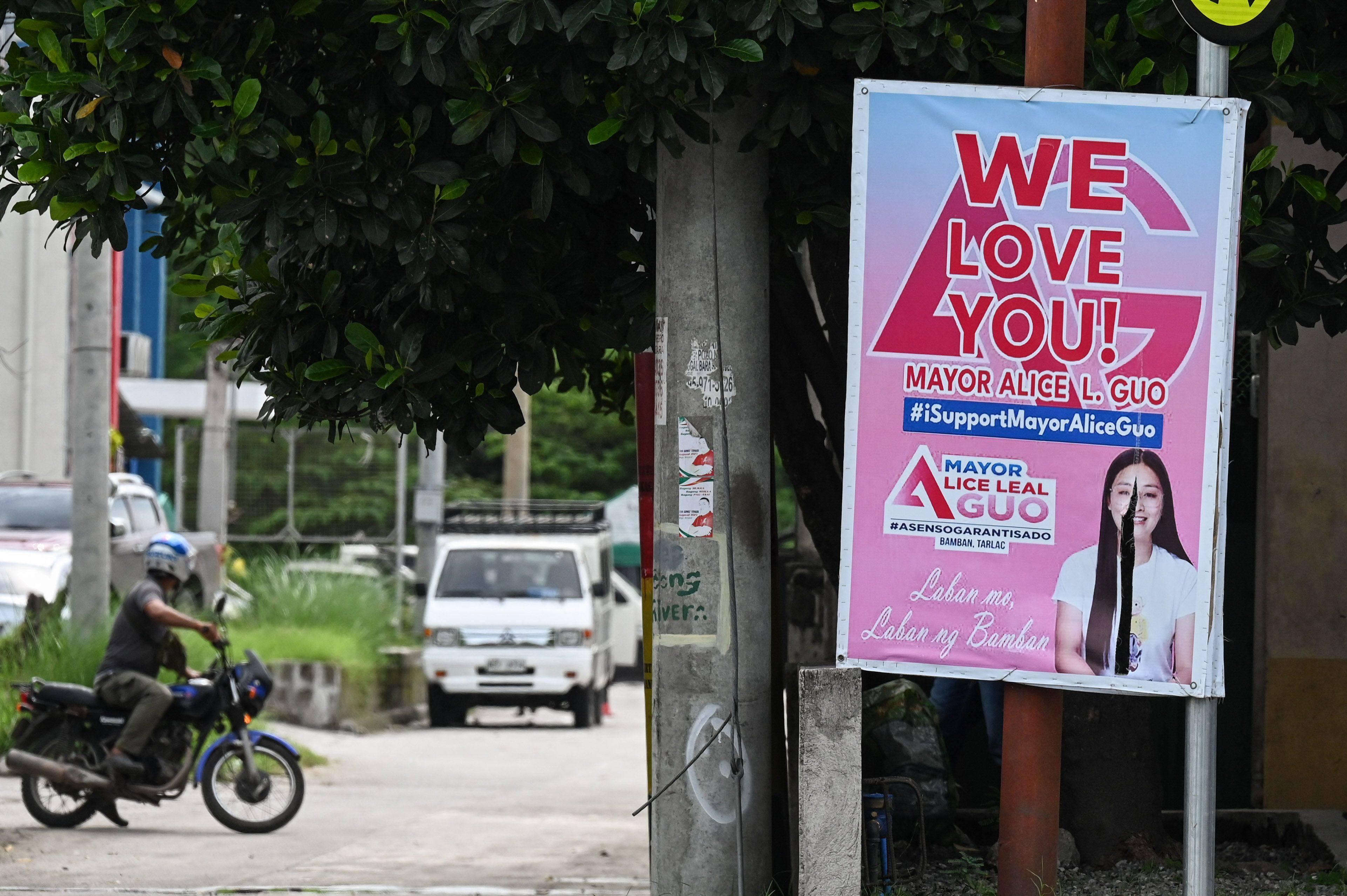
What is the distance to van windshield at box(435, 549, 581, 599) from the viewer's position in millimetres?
18969

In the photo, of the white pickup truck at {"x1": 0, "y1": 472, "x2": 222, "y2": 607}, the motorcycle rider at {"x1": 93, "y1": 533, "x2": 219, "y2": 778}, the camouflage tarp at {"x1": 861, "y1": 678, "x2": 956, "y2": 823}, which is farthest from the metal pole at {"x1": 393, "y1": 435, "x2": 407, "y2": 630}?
the camouflage tarp at {"x1": 861, "y1": 678, "x2": 956, "y2": 823}

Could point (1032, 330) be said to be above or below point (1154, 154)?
below

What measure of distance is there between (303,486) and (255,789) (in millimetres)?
29257

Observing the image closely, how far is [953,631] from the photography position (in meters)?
5.32

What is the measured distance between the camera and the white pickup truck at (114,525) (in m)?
15.6

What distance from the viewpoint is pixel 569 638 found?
18.1 m

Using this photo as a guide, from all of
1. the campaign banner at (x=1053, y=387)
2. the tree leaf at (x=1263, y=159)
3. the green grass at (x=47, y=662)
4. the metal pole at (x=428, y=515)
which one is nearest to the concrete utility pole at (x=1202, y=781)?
the campaign banner at (x=1053, y=387)

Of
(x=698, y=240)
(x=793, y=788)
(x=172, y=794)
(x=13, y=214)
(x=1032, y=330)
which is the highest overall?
(x=13, y=214)

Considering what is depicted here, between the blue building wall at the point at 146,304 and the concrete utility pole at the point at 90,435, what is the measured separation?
593 inches

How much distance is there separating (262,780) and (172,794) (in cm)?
57

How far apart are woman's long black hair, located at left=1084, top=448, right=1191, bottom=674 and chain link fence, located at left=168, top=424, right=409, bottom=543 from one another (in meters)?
24.3

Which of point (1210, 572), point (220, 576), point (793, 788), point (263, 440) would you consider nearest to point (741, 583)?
point (793, 788)

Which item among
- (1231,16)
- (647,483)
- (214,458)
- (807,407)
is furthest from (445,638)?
(1231,16)

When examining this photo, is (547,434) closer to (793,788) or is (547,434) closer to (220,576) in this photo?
(220,576)
